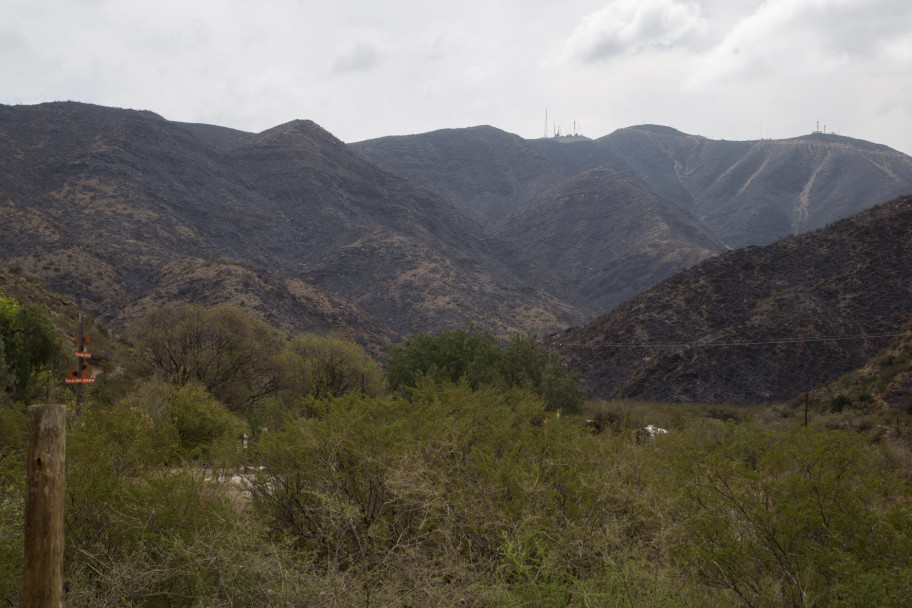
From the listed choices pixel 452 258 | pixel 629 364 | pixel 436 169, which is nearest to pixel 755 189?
pixel 436 169

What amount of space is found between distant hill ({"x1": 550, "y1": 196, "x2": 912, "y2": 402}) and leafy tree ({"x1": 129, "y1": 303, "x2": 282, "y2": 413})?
24958 millimetres

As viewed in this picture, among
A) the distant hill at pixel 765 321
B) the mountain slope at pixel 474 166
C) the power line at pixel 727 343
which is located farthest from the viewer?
the mountain slope at pixel 474 166

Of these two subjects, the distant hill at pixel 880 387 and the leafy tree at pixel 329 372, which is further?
the leafy tree at pixel 329 372

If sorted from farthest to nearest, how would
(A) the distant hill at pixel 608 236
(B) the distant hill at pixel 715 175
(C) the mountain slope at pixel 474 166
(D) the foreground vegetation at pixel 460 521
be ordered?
(C) the mountain slope at pixel 474 166 → (B) the distant hill at pixel 715 175 → (A) the distant hill at pixel 608 236 → (D) the foreground vegetation at pixel 460 521

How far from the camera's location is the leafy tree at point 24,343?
23.8m

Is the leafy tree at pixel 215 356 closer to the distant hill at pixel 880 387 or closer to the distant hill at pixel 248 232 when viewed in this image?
the distant hill at pixel 248 232

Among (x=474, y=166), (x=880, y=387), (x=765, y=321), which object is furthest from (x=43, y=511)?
(x=474, y=166)

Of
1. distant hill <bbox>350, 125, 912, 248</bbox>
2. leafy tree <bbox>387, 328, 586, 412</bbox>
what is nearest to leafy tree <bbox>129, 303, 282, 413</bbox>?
leafy tree <bbox>387, 328, 586, 412</bbox>

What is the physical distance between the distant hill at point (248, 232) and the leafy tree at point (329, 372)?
72.9 ft

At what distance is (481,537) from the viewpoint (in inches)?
339

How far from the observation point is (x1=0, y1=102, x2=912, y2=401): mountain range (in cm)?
5397

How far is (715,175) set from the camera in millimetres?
183125

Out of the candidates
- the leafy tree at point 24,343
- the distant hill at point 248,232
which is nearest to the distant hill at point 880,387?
the leafy tree at point 24,343

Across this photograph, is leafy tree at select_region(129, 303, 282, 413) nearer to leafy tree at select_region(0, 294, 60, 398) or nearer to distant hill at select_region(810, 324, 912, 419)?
leafy tree at select_region(0, 294, 60, 398)
